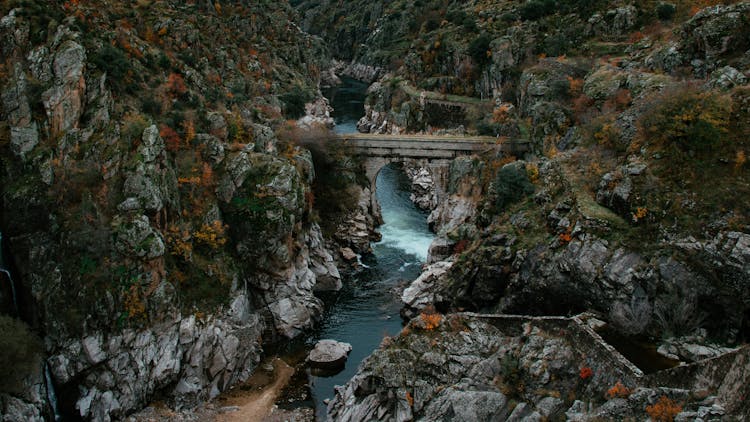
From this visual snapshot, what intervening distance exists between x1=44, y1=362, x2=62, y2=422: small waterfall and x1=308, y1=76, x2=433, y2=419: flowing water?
13193 millimetres

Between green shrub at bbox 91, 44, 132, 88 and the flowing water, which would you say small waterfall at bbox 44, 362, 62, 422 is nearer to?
the flowing water

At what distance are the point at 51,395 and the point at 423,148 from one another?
35556mm

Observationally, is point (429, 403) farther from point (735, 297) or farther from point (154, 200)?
point (154, 200)

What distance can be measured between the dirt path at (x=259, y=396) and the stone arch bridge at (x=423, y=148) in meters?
24.6

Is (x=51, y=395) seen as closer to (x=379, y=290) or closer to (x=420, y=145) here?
(x=379, y=290)

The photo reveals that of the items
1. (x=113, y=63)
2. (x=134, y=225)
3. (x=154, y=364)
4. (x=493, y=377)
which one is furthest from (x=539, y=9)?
(x=154, y=364)

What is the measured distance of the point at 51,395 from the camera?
30391 millimetres

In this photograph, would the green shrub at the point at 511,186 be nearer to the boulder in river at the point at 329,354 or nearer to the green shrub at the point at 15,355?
the boulder in river at the point at 329,354

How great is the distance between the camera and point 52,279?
32219 mm

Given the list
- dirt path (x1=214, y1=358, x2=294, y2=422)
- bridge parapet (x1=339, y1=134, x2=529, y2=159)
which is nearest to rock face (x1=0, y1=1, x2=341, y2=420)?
dirt path (x1=214, y1=358, x2=294, y2=422)

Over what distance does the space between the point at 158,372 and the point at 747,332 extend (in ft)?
94.2

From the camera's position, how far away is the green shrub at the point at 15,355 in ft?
90.8

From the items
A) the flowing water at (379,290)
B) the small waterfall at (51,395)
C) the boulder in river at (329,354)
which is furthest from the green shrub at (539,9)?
the small waterfall at (51,395)

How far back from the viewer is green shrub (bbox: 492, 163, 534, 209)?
4056 centimetres
